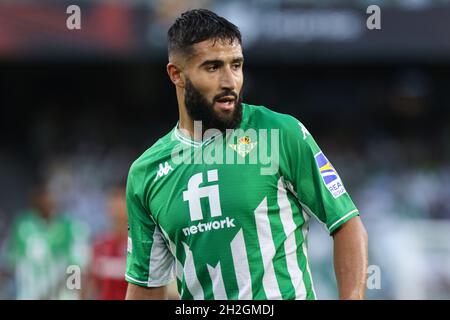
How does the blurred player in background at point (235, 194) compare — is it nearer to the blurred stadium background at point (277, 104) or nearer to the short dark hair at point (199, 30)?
the short dark hair at point (199, 30)

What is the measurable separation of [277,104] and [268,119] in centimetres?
1423

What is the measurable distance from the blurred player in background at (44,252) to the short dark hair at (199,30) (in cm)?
700

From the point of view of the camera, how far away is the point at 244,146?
13.7 ft

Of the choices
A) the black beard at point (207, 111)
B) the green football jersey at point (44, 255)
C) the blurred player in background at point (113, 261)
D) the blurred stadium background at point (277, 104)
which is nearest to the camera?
the black beard at point (207, 111)

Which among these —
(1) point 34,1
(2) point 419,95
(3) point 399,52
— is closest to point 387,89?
(2) point 419,95

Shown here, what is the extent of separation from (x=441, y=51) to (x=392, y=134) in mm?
2390

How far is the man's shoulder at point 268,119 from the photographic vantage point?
4055mm

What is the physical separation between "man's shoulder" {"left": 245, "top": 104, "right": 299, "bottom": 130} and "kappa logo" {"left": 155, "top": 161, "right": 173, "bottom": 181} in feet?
1.38

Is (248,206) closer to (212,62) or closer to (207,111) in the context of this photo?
(207,111)

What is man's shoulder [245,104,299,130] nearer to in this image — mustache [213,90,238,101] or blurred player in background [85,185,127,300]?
mustache [213,90,238,101]

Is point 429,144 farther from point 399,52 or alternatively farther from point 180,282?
point 180,282

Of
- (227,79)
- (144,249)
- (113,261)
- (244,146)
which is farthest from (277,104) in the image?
(227,79)

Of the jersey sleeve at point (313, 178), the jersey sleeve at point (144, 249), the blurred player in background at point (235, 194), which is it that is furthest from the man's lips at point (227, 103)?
the jersey sleeve at point (144, 249)

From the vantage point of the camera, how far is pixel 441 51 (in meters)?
15.7
